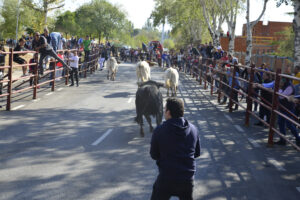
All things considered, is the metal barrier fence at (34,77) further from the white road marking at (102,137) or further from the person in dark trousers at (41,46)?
the white road marking at (102,137)

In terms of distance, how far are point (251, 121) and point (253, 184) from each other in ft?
21.6

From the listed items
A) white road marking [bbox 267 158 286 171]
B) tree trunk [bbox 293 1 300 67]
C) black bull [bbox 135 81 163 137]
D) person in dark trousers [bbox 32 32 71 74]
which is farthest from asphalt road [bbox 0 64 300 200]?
tree trunk [bbox 293 1 300 67]

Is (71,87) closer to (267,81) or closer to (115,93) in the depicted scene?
(115,93)

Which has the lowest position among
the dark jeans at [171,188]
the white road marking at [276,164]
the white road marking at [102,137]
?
the white road marking at [276,164]

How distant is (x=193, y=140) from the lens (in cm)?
393

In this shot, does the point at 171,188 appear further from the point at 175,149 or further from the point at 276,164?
the point at 276,164

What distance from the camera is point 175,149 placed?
3828 mm

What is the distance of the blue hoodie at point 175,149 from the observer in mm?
3805

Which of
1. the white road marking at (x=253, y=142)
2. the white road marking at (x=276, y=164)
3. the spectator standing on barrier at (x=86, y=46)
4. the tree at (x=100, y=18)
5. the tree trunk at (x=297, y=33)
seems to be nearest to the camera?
the white road marking at (x=276, y=164)

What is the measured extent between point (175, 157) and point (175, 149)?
8 centimetres

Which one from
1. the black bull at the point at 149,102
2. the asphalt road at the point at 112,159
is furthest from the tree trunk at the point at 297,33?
the black bull at the point at 149,102

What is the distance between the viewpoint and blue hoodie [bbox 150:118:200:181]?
3805 mm

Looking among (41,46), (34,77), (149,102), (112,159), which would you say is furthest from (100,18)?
(112,159)

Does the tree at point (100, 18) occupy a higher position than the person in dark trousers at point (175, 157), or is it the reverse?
the tree at point (100, 18)
